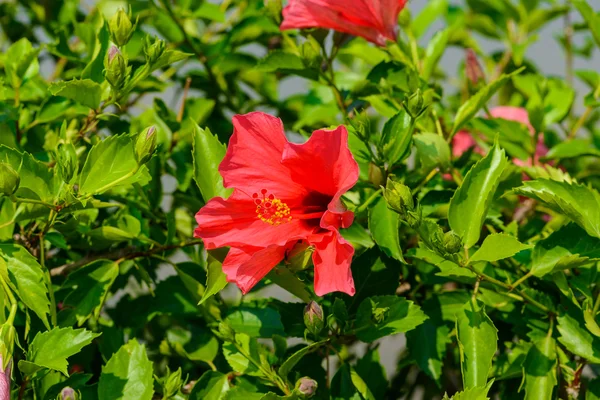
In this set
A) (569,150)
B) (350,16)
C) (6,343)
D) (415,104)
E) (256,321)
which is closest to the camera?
(6,343)

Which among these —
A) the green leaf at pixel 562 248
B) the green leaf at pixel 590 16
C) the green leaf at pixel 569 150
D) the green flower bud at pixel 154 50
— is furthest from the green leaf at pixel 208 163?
the green leaf at pixel 590 16

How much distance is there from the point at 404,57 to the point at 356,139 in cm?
30

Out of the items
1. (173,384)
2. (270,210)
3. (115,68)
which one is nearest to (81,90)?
(115,68)

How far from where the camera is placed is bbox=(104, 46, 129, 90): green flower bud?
1021mm

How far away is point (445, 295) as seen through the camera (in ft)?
3.81

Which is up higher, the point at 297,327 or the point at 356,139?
the point at 356,139

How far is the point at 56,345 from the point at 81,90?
14.5 inches

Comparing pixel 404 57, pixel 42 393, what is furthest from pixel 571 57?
pixel 42 393

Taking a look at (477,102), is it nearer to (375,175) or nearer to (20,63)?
(375,175)

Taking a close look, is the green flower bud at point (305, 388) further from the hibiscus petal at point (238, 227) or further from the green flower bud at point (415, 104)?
the green flower bud at point (415, 104)

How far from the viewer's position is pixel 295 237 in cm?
95

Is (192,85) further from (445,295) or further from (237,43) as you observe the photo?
(445,295)

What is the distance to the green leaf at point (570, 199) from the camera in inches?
38.1

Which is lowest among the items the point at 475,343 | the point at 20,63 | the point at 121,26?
the point at 475,343
